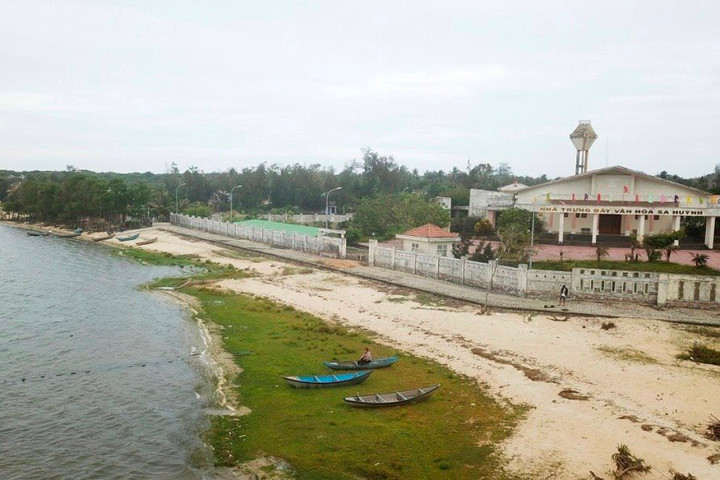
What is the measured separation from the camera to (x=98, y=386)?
23516mm

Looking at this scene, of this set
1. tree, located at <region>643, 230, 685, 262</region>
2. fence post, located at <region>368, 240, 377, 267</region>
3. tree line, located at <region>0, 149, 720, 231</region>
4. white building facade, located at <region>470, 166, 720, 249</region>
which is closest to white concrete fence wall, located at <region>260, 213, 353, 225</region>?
tree line, located at <region>0, 149, 720, 231</region>

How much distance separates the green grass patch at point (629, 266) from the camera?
39053mm

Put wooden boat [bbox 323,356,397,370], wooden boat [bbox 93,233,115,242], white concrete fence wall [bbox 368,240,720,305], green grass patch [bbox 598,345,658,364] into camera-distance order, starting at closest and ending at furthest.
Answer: wooden boat [bbox 323,356,397,370] < green grass patch [bbox 598,345,658,364] < white concrete fence wall [bbox 368,240,720,305] < wooden boat [bbox 93,233,115,242]

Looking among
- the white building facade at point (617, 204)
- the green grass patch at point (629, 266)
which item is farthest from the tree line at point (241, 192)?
the green grass patch at point (629, 266)

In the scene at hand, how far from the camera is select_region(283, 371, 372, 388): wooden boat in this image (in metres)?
21.7

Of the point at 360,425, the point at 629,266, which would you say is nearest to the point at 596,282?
the point at 629,266

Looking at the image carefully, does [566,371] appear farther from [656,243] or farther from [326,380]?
[656,243]

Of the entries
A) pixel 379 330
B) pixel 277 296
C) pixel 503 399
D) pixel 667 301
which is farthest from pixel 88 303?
pixel 667 301

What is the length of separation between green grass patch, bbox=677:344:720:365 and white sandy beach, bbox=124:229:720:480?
2.01 ft

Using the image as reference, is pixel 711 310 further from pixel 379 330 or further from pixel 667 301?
pixel 379 330

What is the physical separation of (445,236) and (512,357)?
23.5 metres

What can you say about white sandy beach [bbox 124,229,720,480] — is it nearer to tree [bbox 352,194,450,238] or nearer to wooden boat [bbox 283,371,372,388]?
wooden boat [bbox 283,371,372,388]

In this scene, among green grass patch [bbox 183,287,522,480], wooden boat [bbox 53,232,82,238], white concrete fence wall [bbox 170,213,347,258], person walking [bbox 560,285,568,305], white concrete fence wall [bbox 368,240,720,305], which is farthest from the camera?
wooden boat [bbox 53,232,82,238]

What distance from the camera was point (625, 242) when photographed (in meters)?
56.6
